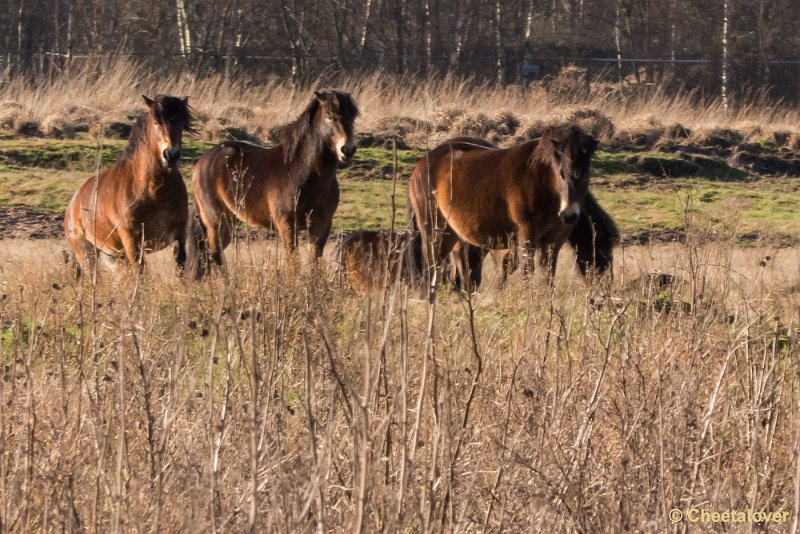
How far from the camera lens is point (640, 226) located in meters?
13.4

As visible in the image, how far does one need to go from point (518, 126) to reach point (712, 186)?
2836mm

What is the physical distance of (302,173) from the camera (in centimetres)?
951

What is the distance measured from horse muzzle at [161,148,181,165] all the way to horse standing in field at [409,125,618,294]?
1707mm

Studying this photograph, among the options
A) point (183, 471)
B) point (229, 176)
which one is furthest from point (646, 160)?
point (183, 471)

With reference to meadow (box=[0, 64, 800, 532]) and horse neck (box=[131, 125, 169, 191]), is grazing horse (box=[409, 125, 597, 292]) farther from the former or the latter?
horse neck (box=[131, 125, 169, 191])

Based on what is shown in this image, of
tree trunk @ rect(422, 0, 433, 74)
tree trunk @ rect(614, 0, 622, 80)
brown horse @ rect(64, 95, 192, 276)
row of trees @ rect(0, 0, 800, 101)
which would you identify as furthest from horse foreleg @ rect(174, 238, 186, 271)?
tree trunk @ rect(614, 0, 622, 80)

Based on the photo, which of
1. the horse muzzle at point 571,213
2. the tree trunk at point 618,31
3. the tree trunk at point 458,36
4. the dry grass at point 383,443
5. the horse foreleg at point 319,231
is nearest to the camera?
the dry grass at point 383,443

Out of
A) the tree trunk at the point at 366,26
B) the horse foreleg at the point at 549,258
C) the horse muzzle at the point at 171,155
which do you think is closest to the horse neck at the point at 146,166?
the horse muzzle at the point at 171,155

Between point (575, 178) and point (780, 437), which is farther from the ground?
point (575, 178)

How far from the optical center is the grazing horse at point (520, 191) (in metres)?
8.37

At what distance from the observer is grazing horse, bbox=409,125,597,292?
8367 millimetres

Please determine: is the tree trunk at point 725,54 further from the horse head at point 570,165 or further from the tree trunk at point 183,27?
the horse head at point 570,165

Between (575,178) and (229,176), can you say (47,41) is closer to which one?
(229,176)

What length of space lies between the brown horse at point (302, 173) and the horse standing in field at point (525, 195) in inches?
26.7
